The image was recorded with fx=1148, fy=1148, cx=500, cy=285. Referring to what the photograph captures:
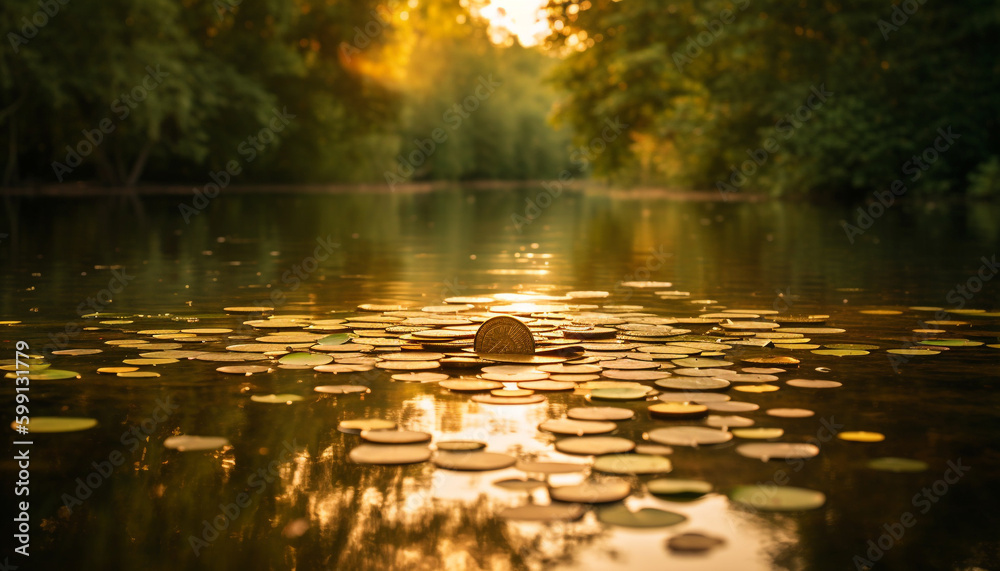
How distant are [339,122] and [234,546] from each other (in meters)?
45.6

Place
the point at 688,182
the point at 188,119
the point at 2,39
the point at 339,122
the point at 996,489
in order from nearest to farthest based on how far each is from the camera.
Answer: the point at 996,489, the point at 2,39, the point at 188,119, the point at 688,182, the point at 339,122

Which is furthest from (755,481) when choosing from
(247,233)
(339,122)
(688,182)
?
(339,122)

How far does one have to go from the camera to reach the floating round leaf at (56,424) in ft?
12.5

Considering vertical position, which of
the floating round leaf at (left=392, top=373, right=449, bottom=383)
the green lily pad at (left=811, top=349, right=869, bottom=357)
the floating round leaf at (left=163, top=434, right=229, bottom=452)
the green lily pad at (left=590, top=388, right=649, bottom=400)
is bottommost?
the floating round leaf at (left=163, top=434, right=229, bottom=452)

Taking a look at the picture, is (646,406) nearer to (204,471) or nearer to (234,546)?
(204,471)

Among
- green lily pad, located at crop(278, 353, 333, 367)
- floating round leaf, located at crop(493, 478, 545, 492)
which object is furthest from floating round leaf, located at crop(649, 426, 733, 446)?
green lily pad, located at crop(278, 353, 333, 367)

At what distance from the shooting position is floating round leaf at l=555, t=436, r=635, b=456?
354cm

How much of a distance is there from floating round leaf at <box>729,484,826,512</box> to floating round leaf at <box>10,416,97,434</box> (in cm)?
218

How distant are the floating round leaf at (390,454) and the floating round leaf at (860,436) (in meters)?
1.39

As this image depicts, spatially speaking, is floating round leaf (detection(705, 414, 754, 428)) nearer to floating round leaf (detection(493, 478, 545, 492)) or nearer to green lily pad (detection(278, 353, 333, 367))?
floating round leaf (detection(493, 478, 545, 492))

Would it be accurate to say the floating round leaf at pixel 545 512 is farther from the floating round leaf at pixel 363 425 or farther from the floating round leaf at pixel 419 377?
the floating round leaf at pixel 419 377

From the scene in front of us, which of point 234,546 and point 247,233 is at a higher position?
point 247,233

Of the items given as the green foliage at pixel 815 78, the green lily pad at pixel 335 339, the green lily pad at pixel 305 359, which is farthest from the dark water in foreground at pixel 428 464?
the green foliage at pixel 815 78

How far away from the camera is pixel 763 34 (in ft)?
98.8
